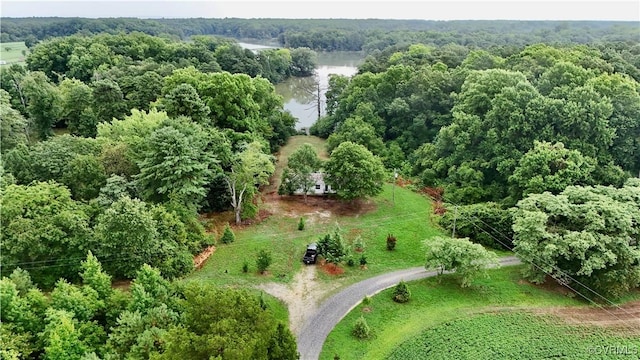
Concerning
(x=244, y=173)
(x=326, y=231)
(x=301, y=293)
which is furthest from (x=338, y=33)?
(x=301, y=293)

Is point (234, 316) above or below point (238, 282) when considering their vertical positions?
above

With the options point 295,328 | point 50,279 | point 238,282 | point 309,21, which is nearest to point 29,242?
point 50,279

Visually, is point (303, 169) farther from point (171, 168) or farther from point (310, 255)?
point (171, 168)

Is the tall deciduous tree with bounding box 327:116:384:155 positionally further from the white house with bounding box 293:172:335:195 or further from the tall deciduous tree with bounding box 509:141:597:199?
the tall deciduous tree with bounding box 509:141:597:199

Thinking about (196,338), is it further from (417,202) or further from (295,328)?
(417,202)

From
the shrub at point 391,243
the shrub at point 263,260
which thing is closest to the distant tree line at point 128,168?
the shrub at point 263,260

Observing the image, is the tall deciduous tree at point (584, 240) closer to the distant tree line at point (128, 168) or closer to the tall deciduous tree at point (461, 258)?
the tall deciduous tree at point (461, 258)
